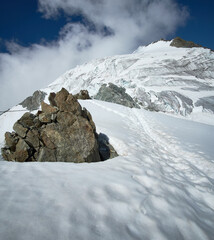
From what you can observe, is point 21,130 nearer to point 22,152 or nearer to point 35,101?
point 22,152

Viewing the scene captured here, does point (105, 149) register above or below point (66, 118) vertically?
below

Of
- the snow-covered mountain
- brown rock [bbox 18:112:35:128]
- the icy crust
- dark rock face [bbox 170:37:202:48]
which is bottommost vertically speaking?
the snow-covered mountain

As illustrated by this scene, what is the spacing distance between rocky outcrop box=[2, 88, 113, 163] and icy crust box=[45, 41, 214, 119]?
1043 inches

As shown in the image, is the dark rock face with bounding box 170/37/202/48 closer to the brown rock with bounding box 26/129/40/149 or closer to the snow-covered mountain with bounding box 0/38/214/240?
the snow-covered mountain with bounding box 0/38/214/240

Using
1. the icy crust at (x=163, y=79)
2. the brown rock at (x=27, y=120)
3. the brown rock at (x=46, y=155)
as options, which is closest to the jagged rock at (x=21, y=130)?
the brown rock at (x=27, y=120)

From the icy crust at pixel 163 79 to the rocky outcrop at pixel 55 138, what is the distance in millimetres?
26494

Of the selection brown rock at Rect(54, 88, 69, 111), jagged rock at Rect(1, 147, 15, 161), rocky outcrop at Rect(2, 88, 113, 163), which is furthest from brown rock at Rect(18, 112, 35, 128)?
brown rock at Rect(54, 88, 69, 111)

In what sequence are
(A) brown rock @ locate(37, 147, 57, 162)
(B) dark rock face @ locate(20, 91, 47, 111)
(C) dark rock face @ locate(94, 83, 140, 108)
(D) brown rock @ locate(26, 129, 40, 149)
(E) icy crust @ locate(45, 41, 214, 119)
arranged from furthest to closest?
(B) dark rock face @ locate(20, 91, 47, 111)
(E) icy crust @ locate(45, 41, 214, 119)
(C) dark rock face @ locate(94, 83, 140, 108)
(D) brown rock @ locate(26, 129, 40, 149)
(A) brown rock @ locate(37, 147, 57, 162)

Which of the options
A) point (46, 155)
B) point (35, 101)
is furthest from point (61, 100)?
point (35, 101)

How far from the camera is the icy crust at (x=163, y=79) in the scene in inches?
1242

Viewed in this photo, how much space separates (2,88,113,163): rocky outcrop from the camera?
641 centimetres

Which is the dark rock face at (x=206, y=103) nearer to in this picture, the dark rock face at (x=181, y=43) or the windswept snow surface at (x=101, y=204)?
the windswept snow surface at (x=101, y=204)

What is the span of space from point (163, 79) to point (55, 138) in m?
44.5

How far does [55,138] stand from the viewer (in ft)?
22.1
